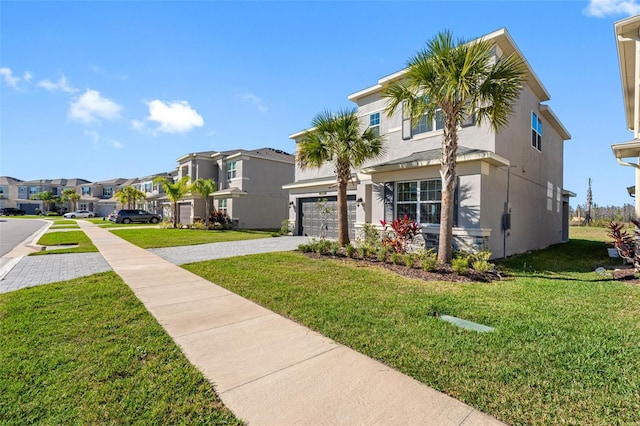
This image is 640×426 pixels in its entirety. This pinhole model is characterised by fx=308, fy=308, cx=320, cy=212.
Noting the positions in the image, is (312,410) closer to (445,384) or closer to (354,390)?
(354,390)

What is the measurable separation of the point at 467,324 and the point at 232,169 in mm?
25078

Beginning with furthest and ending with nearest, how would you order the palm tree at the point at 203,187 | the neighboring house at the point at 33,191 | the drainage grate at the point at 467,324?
1. the neighboring house at the point at 33,191
2. the palm tree at the point at 203,187
3. the drainage grate at the point at 467,324

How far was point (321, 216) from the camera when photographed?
1841cm

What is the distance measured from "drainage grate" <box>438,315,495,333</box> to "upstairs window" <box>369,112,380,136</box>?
11189mm

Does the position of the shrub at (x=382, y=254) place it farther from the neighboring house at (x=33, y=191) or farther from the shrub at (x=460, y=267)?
the neighboring house at (x=33, y=191)

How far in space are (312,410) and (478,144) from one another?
11.0m

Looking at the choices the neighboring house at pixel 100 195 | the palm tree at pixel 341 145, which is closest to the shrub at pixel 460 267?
the palm tree at pixel 341 145

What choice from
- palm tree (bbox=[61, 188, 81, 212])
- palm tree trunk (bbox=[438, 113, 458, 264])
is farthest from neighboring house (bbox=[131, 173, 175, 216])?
palm tree trunk (bbox=[438, 113, 458, 264])

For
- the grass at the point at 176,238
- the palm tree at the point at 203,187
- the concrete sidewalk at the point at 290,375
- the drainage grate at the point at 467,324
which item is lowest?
the concrete sidewalk at the point at 290,375

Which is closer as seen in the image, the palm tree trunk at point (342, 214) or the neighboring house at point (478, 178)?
the neighboring house at point (478, 178)

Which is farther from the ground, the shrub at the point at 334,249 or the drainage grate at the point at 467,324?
the shrub at the point at 334,249

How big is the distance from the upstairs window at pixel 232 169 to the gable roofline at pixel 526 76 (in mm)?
13881

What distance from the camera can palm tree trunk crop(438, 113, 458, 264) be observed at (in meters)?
8.77

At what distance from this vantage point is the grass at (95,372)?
2586 millimetres
